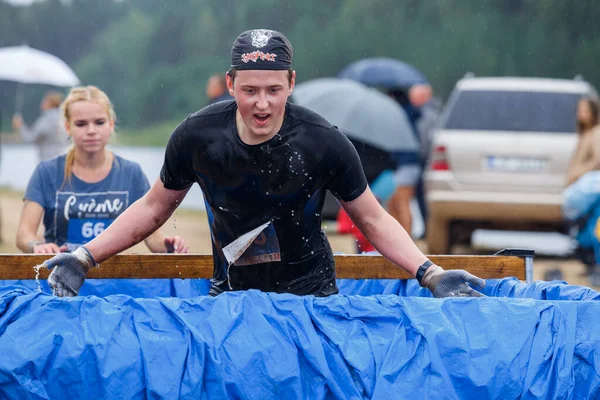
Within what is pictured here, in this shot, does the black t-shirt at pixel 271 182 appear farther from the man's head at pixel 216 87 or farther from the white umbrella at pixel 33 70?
the white umbrella at pixel 33 70

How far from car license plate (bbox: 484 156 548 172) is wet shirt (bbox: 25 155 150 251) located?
5.98 meters

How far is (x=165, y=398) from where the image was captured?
3465mm

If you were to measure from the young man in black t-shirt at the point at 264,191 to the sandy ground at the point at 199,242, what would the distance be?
383 centimetres

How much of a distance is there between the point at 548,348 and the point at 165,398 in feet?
4.18

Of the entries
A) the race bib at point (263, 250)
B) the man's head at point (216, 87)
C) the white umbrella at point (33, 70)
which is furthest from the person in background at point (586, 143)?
the race bib at point (263, 250)

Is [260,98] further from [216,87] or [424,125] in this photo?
[424,125]

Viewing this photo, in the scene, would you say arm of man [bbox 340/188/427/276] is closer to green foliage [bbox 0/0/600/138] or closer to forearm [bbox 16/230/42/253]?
forearm [bbox 16/230/42/253]

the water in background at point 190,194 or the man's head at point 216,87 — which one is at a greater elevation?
the man's head at point 216,87

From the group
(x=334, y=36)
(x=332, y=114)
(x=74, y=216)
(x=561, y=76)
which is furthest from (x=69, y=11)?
(x=74, y=216)

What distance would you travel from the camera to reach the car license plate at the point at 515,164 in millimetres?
11109

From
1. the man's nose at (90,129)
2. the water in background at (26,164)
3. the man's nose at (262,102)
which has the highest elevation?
the man's nose at (262,102)

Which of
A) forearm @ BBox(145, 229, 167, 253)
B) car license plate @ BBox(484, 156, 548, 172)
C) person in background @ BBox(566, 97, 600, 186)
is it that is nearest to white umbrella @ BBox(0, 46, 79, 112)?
car license plate @ BBox(484, 156, 548, 172)

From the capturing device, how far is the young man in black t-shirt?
4043 mm

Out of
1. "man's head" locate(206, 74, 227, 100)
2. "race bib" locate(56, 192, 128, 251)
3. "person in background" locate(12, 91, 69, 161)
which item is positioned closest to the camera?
"race bib" locate(56, 192, 128, 251)
